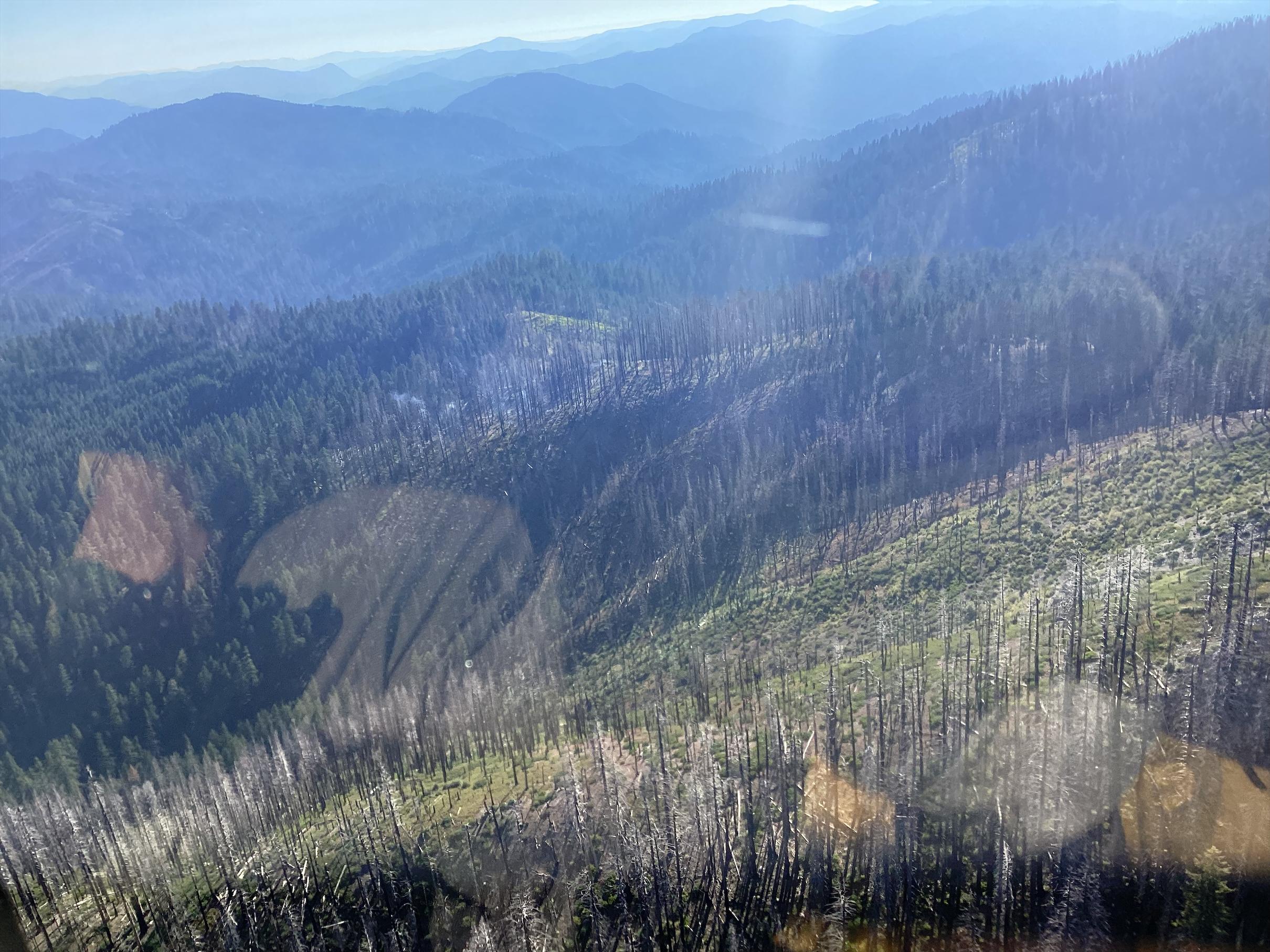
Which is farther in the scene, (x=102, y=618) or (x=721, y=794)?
(x=102, y=618)

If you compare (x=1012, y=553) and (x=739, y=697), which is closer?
(x=739, y=697)

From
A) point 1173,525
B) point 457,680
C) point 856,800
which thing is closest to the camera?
point 856,800

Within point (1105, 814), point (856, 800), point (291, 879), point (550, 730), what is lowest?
point (550, 730)

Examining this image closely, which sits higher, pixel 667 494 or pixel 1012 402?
pixel 1012 402

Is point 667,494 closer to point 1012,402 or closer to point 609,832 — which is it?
point 1012,402

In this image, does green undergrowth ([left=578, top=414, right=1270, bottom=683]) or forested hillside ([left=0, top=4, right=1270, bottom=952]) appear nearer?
forested hillside ([left=0, top=4, right=1270, bottom=952])

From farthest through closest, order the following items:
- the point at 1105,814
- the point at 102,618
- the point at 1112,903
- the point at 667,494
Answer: the point at 667,494 < the point at 102,618 < the point at 1105,814 < the point at 1112,903

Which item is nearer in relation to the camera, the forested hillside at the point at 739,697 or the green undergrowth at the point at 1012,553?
the forested hillside at the point at 739,697

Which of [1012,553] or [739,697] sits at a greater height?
[1012,553]

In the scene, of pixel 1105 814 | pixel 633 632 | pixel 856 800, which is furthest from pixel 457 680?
pixel 1105 814

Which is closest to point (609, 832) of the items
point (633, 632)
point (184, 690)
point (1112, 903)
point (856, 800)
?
point (856, 800)
